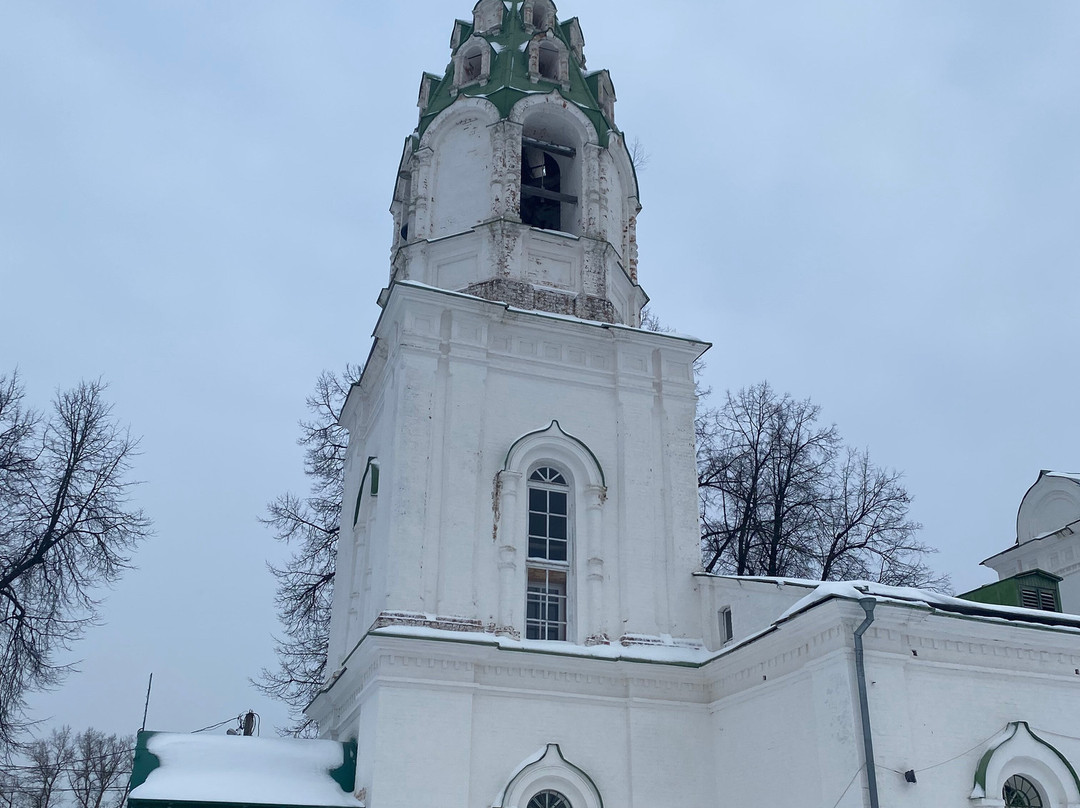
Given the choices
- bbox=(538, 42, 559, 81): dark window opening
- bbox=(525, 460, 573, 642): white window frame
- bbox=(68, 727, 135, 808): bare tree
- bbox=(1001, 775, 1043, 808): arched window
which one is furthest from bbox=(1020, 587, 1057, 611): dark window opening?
bbox=(68, 727, 135, 808): bare tree

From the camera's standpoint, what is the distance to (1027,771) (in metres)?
10.4

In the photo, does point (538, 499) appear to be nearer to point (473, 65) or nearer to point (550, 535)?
point (550, 535)

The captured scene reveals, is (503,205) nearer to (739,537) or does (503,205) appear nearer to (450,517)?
(450,517)

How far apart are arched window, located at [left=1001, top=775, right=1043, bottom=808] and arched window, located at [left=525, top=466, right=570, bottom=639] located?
537 centimetres

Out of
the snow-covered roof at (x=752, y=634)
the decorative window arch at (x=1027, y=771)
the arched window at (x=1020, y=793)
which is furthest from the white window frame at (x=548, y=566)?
the arched window at (x=1020, y=793)

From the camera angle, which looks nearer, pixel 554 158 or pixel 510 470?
pixel 510 470

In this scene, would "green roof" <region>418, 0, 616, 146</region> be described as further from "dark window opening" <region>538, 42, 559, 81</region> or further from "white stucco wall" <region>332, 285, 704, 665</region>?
"white stucco wall" <region>332, 285, 704, 665</region>

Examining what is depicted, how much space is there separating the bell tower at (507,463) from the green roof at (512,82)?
6 cm

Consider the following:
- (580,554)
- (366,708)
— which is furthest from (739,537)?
(366,708)

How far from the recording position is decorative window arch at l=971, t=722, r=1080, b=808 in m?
10.2

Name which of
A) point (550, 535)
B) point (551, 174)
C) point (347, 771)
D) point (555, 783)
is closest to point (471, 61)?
point (551, 174)

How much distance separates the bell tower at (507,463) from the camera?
11.9 meters

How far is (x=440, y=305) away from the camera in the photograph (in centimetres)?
1382

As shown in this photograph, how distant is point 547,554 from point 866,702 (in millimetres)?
4819
